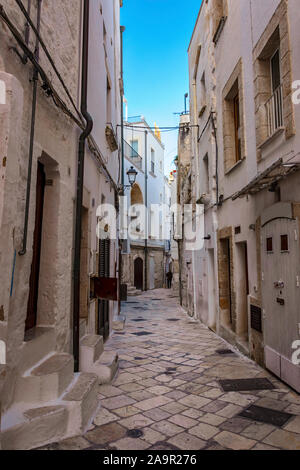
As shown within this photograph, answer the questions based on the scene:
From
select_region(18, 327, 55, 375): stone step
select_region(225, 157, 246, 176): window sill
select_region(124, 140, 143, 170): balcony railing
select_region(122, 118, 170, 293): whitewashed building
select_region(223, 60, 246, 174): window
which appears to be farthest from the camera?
select_region(122, 118, 170, 293): whitewashed building

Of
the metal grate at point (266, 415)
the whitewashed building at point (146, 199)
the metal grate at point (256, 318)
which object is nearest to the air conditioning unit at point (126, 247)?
the whitewashed building at point (146, 199)

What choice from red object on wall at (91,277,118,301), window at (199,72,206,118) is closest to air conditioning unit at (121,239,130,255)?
window at (199,72,206,118)

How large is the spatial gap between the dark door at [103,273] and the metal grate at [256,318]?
9.94ft

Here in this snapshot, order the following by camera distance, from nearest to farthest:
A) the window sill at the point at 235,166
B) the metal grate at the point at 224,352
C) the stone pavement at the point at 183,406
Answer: the stone pavement at the point at 183,406 → the metal grate at the point at 224,352 → the window sill at the point at 235,166

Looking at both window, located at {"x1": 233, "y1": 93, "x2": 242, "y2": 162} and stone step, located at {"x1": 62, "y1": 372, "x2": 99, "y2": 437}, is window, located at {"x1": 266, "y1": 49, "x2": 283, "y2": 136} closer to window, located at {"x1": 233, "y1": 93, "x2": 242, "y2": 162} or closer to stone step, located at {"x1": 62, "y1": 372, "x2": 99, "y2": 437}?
window, located at {"x1": 233, "y1": 93, "x2": 242, "y2": 162}

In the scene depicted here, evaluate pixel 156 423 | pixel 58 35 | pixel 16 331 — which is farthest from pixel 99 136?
pixel 156 423

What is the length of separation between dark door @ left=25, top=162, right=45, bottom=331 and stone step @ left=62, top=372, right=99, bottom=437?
0.89 meters

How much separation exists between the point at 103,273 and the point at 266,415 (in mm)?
4862

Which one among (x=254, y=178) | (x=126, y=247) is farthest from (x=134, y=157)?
(x=254, y=178)

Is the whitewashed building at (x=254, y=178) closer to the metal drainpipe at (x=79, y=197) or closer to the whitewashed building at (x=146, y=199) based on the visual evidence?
the metal drainpipe at (x=79, y=197)

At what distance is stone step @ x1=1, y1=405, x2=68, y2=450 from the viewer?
2.58m

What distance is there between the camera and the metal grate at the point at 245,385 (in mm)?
4367
